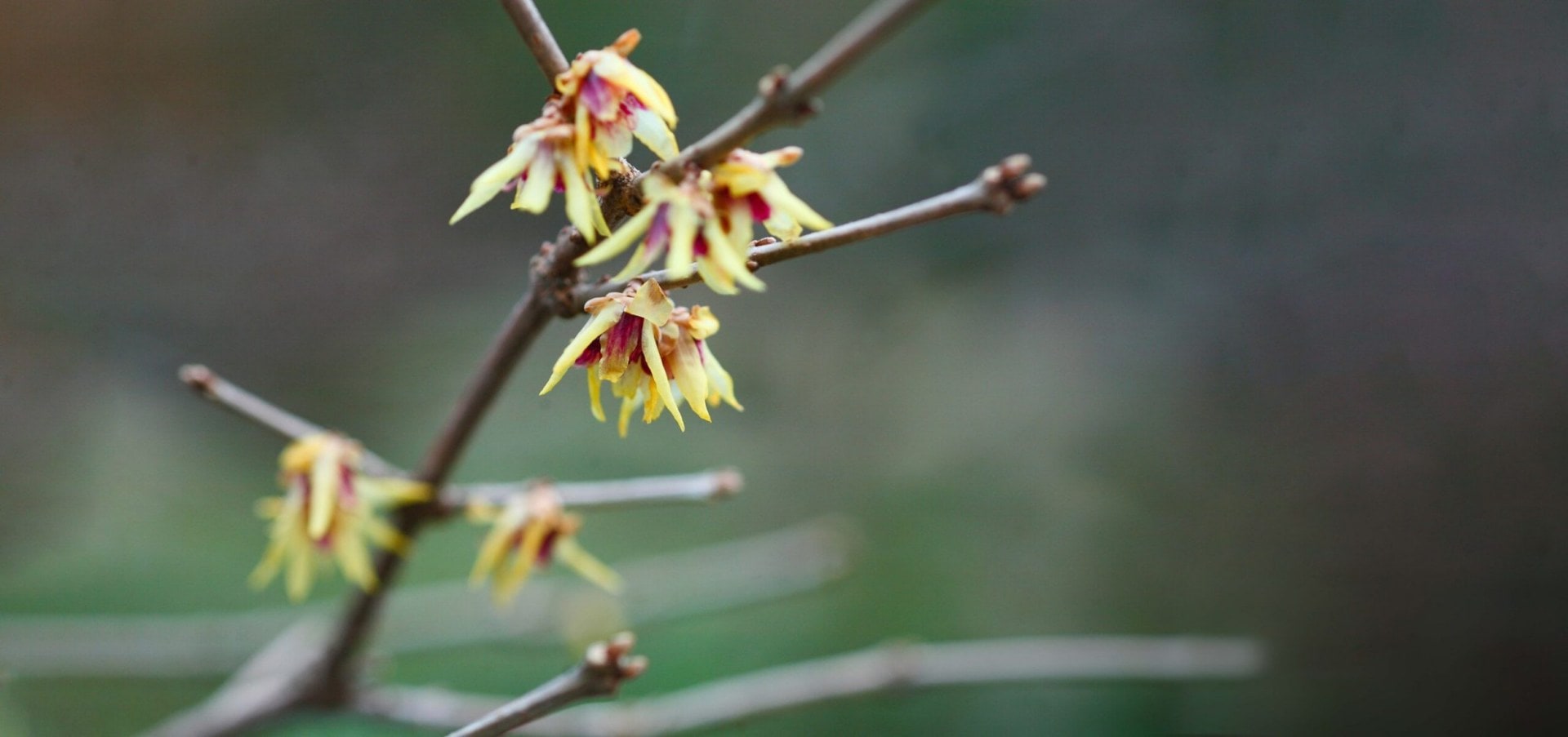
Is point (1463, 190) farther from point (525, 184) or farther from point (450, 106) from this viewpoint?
point (450, 106)

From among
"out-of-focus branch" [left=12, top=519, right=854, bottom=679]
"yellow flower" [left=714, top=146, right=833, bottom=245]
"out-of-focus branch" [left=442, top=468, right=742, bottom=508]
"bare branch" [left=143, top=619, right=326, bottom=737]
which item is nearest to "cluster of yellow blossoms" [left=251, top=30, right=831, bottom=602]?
"yellow flower" [left=714, top=146, right=833, bottom=245]

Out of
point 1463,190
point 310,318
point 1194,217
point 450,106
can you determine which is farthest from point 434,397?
point 1463,190

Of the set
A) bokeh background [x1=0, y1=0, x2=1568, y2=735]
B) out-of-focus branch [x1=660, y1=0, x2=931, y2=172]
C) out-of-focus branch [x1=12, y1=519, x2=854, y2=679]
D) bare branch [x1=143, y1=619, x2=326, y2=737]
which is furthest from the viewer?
bokeh background [x1=0, y1=0, x2=1568, y2=735]

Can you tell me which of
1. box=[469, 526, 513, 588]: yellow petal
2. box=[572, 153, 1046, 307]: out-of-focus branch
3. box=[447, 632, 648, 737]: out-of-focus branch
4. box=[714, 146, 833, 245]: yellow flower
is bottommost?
box=[447, 632, 648, 737]: out-of-focus branch

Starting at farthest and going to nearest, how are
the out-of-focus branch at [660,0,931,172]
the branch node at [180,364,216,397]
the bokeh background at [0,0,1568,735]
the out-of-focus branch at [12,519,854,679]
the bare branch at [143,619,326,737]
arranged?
the bokeh background at [0,0,1568,735]
the out-of-focus branch at [12,519,854,679]
the bare branch at [143,619,326,737]
the branch node at [180,364,216,397]
the out-of-focus branch at [660,0,931,172]

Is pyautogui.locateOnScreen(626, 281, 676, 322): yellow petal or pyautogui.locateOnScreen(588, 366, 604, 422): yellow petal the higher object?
Answer: pyautogui.locateOnScreen(626, 281, 676, 322): yellow petal

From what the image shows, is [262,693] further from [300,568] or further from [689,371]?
[689,371]

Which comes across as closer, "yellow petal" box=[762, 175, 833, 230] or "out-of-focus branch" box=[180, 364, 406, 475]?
"yellow petal" box=[762, 175, 833, 230]

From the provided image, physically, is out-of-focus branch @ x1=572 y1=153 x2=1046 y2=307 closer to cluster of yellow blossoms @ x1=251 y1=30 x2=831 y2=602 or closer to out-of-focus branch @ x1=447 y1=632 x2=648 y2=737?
cluster of yellow blossoms @ x1=251 y1=30 x2=831 y2=602
